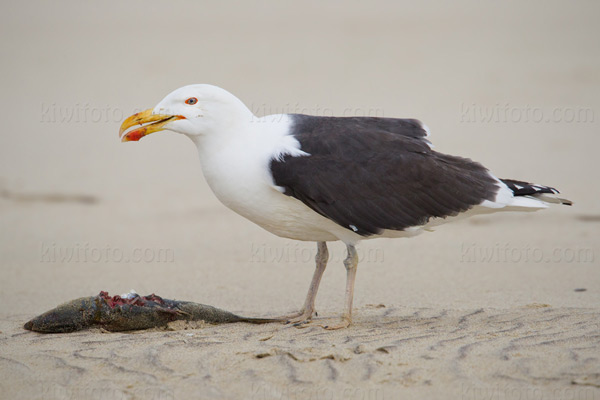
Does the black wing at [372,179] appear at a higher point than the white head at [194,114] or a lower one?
lower

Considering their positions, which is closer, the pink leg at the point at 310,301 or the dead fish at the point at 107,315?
the dead fish at the point at 107,315

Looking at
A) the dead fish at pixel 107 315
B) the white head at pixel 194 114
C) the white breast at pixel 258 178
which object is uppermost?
the white head at pixel 194 114

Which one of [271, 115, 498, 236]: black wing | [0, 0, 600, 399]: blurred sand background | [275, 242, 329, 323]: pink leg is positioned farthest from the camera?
[275, 242, 329, 323]: pink leg

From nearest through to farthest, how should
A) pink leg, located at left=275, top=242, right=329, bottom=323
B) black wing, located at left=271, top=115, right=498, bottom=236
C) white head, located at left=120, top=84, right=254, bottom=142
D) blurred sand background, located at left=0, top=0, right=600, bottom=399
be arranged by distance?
1. blurred sand background, located at left=0, top=0, right=600, bottom=399
2. black wing, located at left=271, top=115, right=498, bottom=236
3. white head, located at left=120, top=84, right=254, bottom=142
4. pink leg, located at left=275, top=242, right=329, bottom=323

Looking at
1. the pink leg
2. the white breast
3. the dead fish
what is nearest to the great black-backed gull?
the white breast

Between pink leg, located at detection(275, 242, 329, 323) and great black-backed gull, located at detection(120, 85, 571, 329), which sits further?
pink leg, located at detection(275, 242, 329, 323)

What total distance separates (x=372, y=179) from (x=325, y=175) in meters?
0.37

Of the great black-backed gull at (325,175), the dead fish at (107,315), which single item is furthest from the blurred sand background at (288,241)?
the great black-backed gull at (325,175)

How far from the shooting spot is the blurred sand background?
4.90 metres

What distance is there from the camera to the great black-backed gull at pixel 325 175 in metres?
5.96

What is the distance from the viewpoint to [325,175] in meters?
5.97

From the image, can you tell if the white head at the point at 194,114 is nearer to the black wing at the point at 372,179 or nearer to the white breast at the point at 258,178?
the white breast at the point at 258,178

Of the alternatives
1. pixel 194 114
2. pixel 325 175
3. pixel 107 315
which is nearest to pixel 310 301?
pixel 325 175

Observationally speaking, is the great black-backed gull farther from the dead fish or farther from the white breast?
the dead fish
